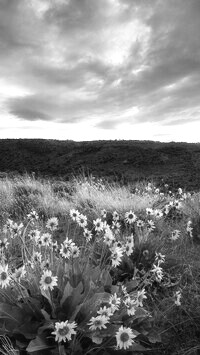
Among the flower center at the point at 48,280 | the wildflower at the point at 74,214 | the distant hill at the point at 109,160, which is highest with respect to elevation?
the wildflower at the point at 74,214

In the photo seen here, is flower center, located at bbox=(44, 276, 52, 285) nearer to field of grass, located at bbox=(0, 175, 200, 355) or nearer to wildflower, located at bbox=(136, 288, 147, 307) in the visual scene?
field of grass, located at bbox=(0, 175, 200, 355)

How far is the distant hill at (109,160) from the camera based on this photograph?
16.5 m

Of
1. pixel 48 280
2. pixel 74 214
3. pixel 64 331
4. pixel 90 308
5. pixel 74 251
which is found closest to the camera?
pixel 64 331

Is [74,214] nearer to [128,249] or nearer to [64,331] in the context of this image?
[128,249]

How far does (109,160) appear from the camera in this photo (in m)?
21.5

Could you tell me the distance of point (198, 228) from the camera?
6.59m

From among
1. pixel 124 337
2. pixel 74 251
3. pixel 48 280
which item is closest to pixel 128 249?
pixel 74 251

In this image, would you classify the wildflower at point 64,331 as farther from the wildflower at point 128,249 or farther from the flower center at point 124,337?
the wildflower at point 128,249

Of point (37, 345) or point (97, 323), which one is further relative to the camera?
point (37, 345)

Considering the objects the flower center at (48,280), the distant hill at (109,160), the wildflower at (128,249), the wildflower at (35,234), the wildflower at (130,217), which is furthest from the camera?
the distant hill at (109,160)

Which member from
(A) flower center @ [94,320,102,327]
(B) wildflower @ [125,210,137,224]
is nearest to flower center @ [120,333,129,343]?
(A) flower center @ [94,320,102,327]

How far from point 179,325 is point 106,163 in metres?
17.5

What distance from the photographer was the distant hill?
54.2ft

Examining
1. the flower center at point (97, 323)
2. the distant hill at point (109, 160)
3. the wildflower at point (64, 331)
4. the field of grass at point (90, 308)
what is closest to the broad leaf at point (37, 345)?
the field of grass at point (90, 308)
